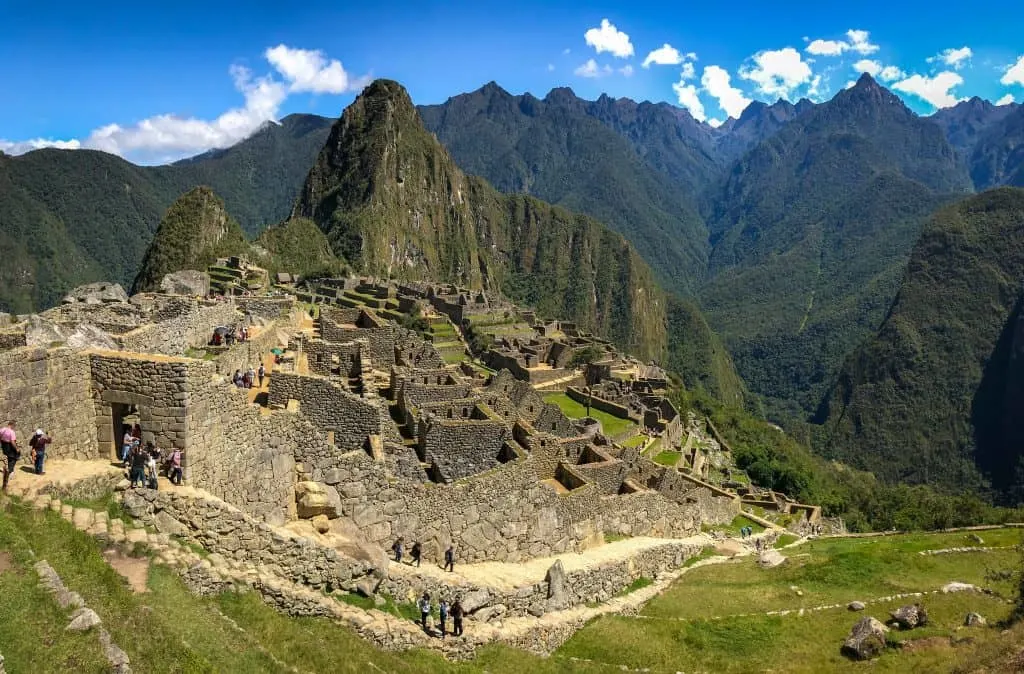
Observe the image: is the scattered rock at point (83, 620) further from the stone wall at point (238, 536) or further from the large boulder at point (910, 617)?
the large boulder at point (910, 617)

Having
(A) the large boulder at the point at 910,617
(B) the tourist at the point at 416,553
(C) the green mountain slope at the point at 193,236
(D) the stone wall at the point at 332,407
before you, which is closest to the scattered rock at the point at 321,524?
(B) the tourist at the point at 416,553

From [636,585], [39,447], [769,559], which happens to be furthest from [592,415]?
[39,447]

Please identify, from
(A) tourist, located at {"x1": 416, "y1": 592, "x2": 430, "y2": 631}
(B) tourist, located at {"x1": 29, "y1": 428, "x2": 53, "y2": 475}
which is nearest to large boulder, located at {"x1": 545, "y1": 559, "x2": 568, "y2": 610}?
(A) tourist, located at {"x1": 416, "y1": 592, "x2": 430, "y2": 631}

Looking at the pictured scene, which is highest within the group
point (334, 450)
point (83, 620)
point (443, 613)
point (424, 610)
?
point (334, 450)

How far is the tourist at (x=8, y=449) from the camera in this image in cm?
970

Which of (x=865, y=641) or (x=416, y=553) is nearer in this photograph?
(x=416, y=553)

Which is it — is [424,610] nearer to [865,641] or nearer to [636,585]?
[636,585]

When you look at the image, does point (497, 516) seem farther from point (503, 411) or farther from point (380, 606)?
point (503, 411)

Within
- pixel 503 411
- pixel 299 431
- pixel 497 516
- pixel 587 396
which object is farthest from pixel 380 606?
pixel 587 396

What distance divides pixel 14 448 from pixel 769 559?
23.1m

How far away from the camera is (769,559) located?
25.4 metres

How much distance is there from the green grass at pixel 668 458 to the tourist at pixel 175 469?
109 ft

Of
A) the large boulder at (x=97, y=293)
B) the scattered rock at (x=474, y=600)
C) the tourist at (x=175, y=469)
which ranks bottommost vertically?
the scattered rock at (x=474, y=600)

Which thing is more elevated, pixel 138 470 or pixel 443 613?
pixel 138 470
